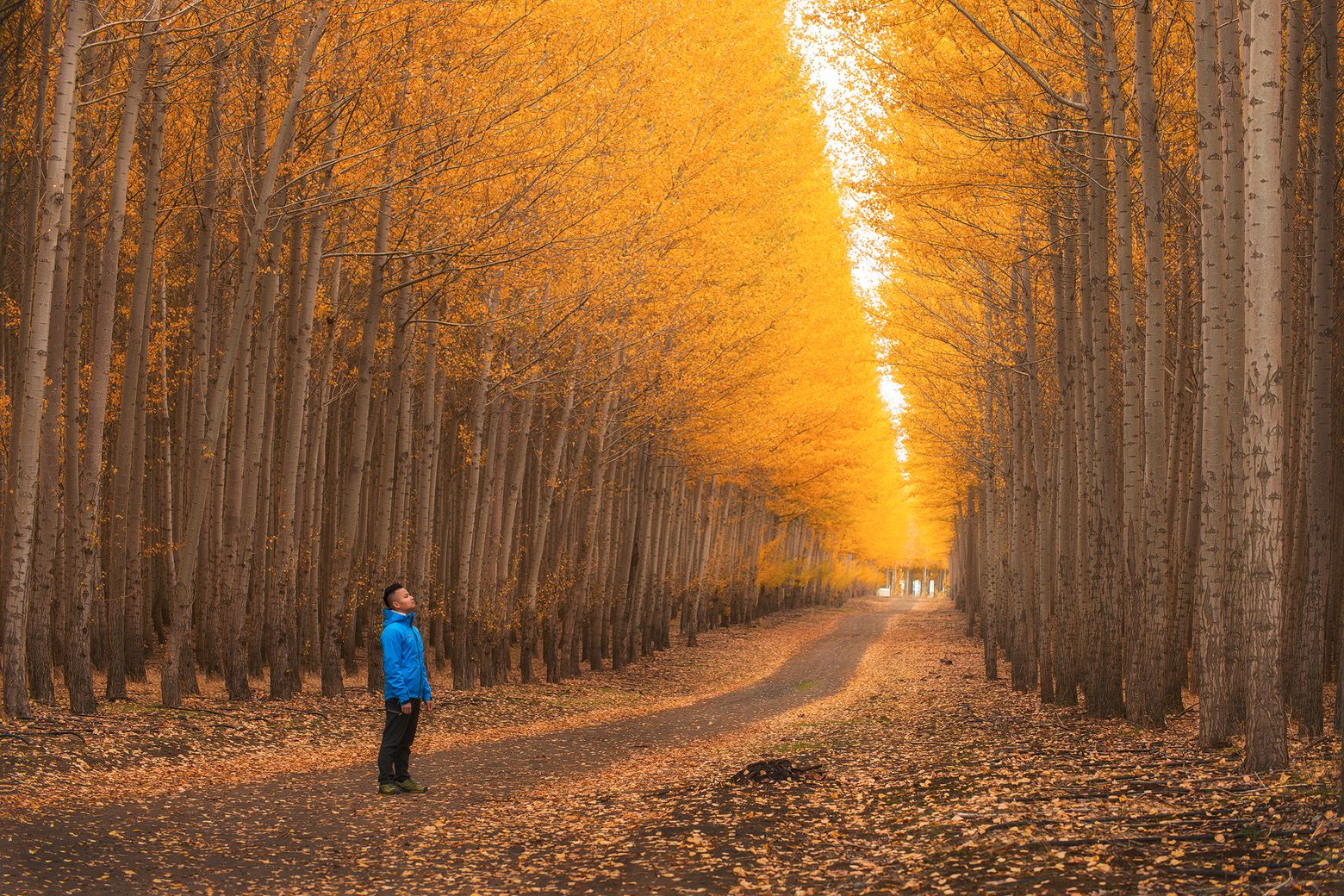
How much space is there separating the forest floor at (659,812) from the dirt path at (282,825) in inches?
0.9

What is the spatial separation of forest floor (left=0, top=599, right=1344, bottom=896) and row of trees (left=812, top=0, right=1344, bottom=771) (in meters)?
0.94

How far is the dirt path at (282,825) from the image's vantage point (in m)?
5.54

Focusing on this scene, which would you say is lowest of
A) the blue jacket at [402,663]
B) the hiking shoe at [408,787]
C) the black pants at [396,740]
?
the hiking shoe at [408,787]

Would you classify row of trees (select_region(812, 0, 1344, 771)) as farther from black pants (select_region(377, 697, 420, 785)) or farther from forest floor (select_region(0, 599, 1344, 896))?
→ black pants (select_region(377, 697, 420, 785))

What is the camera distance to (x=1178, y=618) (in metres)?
11.3

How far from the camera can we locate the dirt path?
5535 mm

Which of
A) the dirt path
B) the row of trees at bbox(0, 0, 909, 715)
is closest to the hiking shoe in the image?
the dirt path

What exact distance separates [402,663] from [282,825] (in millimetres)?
1374

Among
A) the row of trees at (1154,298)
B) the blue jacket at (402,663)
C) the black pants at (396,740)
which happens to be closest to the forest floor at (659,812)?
the black pants at (396,740)

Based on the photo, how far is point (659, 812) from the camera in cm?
735

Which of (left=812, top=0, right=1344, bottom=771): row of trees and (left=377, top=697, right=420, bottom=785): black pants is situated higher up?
(left=812, top=0, right=1344, bottom=771): row of trees

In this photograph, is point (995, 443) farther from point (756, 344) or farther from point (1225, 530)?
point (1225, 530)

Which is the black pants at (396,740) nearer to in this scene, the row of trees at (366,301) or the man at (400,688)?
the man at (400,688)

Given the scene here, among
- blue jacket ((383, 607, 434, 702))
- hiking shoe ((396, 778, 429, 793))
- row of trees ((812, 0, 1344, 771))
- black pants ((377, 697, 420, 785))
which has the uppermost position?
row of trees ((812, 0, 1344, 771))
